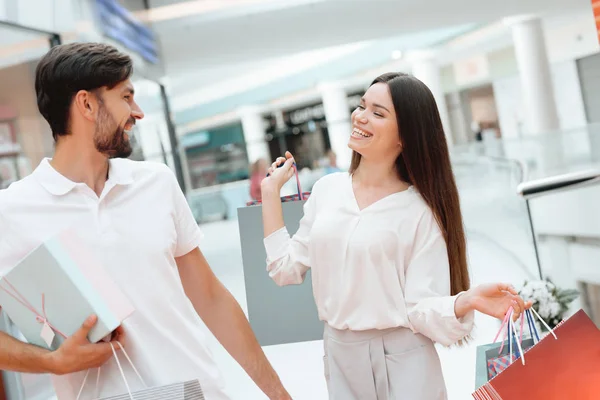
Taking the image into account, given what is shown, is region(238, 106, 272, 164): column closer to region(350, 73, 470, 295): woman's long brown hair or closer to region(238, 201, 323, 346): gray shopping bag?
region(238, 201, 323, 346): gray shopping bag

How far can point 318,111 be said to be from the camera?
30391mm

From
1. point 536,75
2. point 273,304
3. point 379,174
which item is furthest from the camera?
point 536,75

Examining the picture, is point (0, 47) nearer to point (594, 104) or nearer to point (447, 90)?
point (594, 104)

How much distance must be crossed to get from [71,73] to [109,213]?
34 cm

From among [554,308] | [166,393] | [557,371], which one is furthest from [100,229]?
[554,308]

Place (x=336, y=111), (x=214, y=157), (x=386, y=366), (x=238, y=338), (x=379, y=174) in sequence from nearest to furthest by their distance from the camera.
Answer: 1. (x=238, y=338)
2. (x=386, y=366)
3. (x=379, y=174)
4. (x=214, y=157)
5. (x=336, y=111)

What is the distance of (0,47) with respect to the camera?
6.18m

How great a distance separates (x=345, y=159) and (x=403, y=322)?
25.8 metres

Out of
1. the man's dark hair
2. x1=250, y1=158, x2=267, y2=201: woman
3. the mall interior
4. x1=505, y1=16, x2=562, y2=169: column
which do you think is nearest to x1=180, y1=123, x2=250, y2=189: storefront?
the mall interior

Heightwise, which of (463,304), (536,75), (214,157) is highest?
(536,75)

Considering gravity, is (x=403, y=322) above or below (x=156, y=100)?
below

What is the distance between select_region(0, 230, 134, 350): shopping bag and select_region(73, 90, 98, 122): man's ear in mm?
369

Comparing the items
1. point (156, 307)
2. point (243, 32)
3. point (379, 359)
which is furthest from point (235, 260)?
point (243, 32)

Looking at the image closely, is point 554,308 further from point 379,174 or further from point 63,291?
point 63,291
